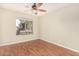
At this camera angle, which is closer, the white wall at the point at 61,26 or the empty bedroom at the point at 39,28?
the empty bedroom at the point at 39,28

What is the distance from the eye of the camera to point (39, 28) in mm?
1570

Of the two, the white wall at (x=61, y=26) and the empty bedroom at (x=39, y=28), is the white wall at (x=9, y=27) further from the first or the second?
the white wall at (x=61, y=26)

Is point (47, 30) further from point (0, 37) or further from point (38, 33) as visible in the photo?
point (0, 37)

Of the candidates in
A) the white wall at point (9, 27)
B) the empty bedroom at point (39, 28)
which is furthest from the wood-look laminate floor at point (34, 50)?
the white wall at point (9, 27)

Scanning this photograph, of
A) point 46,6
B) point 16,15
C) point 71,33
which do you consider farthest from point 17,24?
point 71,33

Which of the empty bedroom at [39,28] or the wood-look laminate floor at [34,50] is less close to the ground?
the empty bedroom at [39,28]

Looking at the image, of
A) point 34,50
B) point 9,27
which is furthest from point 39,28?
point 9,27

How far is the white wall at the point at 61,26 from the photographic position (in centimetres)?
159

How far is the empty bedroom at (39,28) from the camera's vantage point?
4.54 feet

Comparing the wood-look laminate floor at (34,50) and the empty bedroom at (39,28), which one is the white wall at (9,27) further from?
the wood-look laminate floor at (34,50)

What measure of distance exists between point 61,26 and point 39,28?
1.61 feet

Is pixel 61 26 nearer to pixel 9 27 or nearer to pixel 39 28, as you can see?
pixel 39 28

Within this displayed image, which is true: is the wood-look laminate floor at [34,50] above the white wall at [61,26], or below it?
below

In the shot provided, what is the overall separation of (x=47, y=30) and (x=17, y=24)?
64 centimetres
